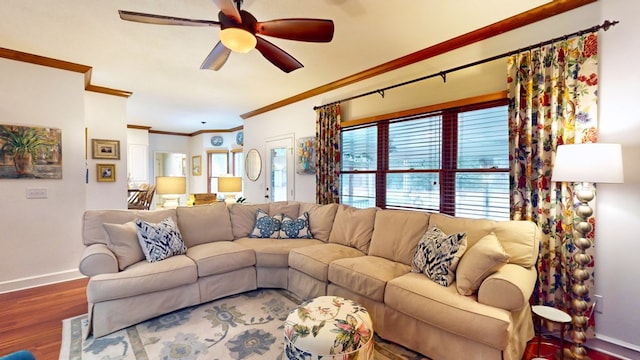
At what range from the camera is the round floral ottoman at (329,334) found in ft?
5.23

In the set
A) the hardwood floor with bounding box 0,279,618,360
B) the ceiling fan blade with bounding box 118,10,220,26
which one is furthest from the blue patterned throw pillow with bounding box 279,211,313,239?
the ceiling fan blade with bounding box 118,10,220,26

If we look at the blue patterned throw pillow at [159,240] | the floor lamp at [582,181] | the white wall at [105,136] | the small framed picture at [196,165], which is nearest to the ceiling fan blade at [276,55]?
the blue patterned throw pillow at [159,240]

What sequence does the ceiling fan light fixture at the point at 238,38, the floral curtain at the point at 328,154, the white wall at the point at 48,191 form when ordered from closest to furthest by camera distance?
the ceiling fan light fixture at the point at 238,38, the white wall at the point at 48,191, the floral curtain at the point at 328,154

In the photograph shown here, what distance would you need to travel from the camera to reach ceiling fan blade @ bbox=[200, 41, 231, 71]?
230 cm

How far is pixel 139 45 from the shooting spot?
119 inches

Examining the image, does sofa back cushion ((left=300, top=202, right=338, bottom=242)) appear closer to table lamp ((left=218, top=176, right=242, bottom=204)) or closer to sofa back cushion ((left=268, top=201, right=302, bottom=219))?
sofa back cushion ((left=268, top=201, right=302, bottom=219))

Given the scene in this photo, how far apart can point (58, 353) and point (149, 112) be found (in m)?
5.23

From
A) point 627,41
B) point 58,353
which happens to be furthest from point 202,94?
point 627,41

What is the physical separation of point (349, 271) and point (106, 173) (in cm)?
424

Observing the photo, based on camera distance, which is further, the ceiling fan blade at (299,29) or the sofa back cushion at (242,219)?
the sofa back cushion at (242,219)

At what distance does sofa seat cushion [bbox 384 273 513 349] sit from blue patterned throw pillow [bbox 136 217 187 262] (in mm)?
2090

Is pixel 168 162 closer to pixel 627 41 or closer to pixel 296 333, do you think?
pixel 296 333

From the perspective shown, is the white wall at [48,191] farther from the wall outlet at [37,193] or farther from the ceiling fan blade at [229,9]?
the ceiling fan blade at [229,9]

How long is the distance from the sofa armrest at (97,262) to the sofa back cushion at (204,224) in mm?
825
